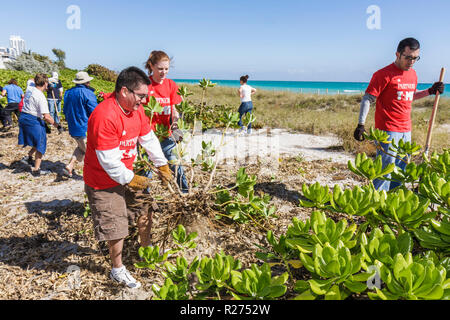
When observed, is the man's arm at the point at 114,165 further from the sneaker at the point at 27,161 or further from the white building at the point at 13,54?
the white building at the point at 13,54

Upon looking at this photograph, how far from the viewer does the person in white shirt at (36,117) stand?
466cm

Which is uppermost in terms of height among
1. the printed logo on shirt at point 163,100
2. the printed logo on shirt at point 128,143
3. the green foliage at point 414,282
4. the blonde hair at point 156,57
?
the blonde hair at point 156,57

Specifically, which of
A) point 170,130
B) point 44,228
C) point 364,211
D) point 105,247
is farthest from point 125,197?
point 364,211

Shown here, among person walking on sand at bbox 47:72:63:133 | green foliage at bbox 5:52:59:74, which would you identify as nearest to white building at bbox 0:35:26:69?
green foliage at bbox 5:52:59:74

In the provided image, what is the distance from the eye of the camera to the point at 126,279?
83.0 inches

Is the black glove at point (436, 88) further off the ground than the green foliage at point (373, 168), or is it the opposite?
the black glove at point (436, 88)

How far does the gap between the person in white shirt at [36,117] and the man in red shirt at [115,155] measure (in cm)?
330

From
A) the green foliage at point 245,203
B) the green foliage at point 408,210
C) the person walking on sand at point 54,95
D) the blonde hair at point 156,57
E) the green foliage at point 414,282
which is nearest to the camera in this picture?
the green foliage at point 414,282

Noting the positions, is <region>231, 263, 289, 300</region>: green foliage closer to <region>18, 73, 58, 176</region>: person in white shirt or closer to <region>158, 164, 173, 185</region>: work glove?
<region>158, 164, 173, 185</region>: work glove

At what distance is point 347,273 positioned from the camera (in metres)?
0.93

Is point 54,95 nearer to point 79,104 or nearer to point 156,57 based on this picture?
point 79,104

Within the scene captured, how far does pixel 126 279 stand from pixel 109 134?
1100 mm

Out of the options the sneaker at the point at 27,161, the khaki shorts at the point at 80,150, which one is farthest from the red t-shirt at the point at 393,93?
the sneaker at the point at 27,161
